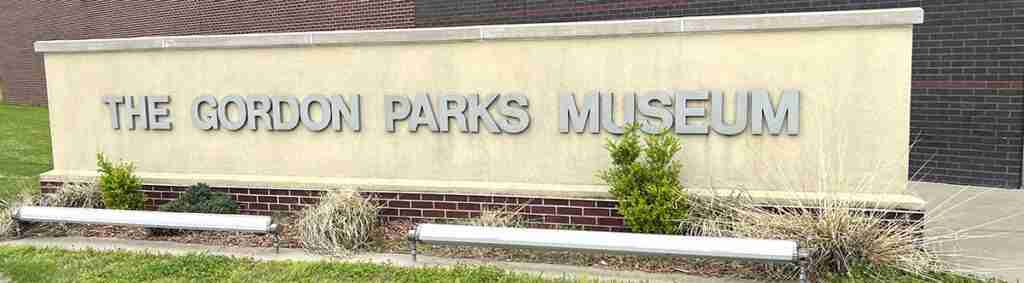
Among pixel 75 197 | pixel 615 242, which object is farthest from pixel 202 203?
pixel 615 242

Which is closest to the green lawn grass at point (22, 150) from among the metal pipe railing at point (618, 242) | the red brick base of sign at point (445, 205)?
the red brick base of sign at point (445, 205)

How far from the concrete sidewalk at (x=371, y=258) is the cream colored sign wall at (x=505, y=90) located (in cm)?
99

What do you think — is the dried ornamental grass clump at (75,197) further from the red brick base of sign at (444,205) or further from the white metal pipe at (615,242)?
the white metal pipe at (615,242)

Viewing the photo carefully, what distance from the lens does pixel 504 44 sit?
628cm

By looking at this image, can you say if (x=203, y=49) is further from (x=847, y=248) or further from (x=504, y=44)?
(x=847, y=248)

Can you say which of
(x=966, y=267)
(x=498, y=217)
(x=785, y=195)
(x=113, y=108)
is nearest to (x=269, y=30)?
(x=113, y=108)

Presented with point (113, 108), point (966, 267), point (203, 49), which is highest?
point (203, 49)

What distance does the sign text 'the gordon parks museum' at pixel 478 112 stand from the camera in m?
5.77

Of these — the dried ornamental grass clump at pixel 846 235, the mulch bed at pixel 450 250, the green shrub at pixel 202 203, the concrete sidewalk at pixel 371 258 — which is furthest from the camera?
the green shrub at pixel 202 203

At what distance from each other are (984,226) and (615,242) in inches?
134

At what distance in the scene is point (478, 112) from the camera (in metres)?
6.38

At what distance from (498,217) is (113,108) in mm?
3806

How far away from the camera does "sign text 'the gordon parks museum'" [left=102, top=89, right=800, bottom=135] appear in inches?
227

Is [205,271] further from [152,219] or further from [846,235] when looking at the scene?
[846,235]
